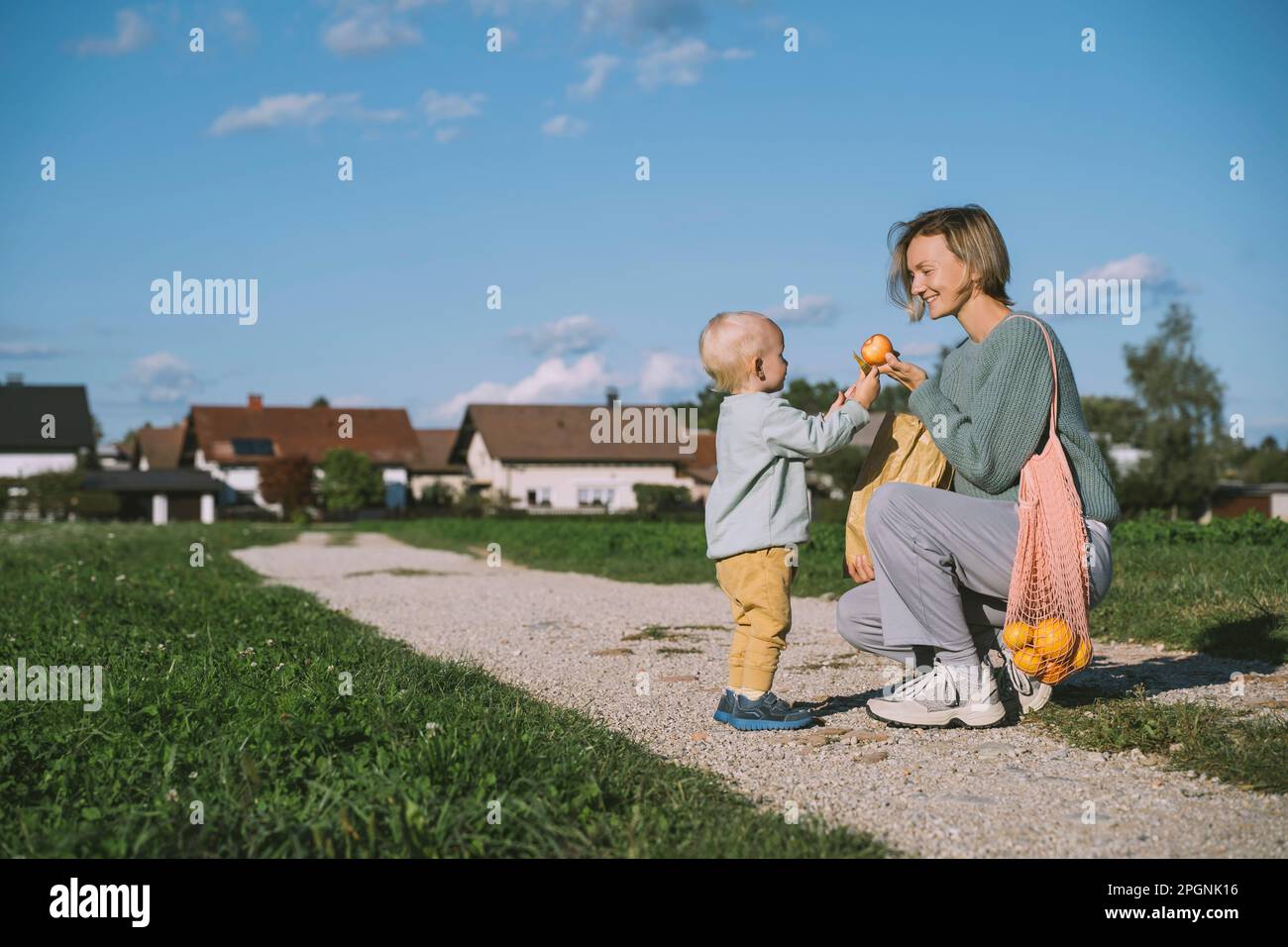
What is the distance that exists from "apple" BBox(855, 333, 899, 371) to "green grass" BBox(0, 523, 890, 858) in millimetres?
1803

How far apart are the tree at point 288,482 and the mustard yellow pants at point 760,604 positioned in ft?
168

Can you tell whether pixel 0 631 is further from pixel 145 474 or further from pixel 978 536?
pixel 145 474

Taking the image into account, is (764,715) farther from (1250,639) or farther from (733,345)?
(1250,639)

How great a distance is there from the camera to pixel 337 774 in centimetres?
325

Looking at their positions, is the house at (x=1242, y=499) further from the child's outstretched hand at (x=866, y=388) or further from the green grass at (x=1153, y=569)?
the child's outstretched hand at (x=866, y=388)

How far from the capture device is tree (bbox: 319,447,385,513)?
5319 cm

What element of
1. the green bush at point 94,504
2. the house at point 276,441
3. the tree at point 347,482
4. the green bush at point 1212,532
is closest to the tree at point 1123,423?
the tree at point 347,482

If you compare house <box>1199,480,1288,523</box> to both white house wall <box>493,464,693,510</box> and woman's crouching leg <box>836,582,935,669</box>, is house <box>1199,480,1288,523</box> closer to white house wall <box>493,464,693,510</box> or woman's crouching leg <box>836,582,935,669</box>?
white house wall <box>493,464,693,510</box>

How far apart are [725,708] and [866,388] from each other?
4.70 ft

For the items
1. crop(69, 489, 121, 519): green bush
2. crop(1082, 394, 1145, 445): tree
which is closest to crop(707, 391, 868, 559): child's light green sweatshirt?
crop(1082, 394, 1145, 445): tree

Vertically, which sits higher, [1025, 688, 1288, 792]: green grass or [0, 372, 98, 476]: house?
[0, 372, 98, 476]: house

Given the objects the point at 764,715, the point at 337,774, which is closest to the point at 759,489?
the point at 764,715

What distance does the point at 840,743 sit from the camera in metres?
4.24
